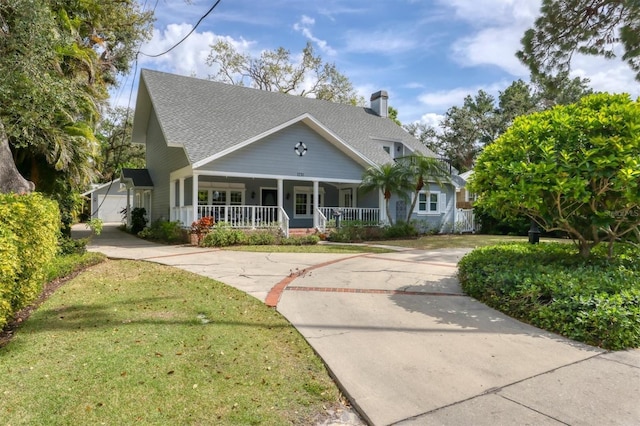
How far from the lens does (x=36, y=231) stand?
5555mm

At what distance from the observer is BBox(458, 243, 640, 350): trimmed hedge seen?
440cm

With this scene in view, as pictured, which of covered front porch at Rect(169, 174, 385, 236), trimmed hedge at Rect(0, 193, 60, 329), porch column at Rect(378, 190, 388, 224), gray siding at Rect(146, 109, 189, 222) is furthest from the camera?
porch column at Rect(378, 190, 388, 224)

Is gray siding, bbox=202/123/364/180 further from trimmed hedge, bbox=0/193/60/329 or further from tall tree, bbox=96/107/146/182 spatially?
tall tree, bbox=96/107/146/182

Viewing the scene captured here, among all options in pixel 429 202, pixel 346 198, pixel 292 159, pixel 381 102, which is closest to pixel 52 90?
pixel 292 159

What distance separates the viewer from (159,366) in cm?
370

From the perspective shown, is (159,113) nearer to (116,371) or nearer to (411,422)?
(116,371)

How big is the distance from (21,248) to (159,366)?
283 centimetres

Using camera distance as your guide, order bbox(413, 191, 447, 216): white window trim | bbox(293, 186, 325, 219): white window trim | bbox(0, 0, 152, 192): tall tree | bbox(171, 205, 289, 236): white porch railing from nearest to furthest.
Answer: bbox(0, 0, 152, 192): tall tree < bbox(171, 205, 289, 236): white porch railing < bbox(293, 186, 325, 219): white window trim < bbox(413, 191, 447, 216): white window trim

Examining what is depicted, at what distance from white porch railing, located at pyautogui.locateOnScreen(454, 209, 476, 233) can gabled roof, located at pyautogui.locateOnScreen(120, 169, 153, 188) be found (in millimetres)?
17828

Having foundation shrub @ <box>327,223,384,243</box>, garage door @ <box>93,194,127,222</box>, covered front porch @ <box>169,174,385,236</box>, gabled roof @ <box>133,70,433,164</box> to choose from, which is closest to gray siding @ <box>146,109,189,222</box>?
covered front porch @ <box>169,174,385,236</box>

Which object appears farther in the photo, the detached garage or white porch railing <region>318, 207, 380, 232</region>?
the detached garage

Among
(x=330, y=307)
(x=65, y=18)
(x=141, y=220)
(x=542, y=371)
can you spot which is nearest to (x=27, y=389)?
(x=330, y=307)

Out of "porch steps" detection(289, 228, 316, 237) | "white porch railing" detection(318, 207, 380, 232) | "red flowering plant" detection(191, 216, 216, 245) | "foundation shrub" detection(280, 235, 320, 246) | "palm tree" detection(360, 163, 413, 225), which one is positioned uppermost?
"palm tree" detection(360, 163, 413, 225)

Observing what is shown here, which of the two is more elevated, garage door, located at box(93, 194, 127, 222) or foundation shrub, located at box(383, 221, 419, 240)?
garage door, located at box(93, 194, 127, 222)
